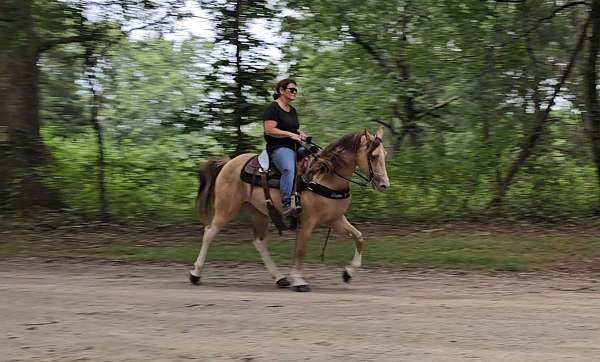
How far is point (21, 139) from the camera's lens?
640 inches

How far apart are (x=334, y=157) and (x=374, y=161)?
0.61m

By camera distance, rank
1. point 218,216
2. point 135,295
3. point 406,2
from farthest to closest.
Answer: point 406,2, point 218,216, point 135,295

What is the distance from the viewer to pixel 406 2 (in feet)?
59.4

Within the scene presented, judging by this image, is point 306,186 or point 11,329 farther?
point 306,186

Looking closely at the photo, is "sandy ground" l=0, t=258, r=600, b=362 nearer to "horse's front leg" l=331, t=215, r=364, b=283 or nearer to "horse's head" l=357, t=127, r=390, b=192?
"horse's front leg" l=331, t=215, r=364, b=283

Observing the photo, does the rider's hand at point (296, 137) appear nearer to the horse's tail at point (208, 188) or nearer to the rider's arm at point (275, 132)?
the rider's arm at point (275, 132)

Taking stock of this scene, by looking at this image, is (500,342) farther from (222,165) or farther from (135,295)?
(222,165)

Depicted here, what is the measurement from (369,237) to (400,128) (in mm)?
4237

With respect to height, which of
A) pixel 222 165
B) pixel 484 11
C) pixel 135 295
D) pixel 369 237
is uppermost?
pixel 484 11

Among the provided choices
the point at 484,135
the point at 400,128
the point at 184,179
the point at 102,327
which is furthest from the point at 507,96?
the point at 102,327

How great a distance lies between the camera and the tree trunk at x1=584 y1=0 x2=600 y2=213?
16.4m

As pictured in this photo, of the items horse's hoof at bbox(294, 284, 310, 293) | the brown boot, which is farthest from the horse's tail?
horse's hoof at bbox(294, 284, 310, 293)

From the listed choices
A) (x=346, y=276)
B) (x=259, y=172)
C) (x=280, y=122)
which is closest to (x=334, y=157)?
(x=280, y=122)

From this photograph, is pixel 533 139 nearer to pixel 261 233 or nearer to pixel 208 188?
pixel 261 233
